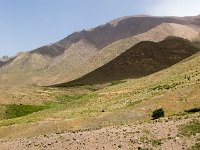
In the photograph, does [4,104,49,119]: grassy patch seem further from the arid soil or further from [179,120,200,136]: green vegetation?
[179,120,200,136]: green vegetation

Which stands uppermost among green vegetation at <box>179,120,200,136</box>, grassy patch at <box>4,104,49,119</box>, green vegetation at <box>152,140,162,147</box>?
green vegetation at <box>179,120,200,136</box>

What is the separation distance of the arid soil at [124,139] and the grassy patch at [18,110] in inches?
1859

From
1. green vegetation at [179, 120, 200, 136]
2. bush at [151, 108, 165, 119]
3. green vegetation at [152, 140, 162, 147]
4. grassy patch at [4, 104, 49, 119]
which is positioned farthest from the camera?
grassy patch at [4, 104, 49, 119]

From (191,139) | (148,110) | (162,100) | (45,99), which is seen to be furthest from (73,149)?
(45,99)

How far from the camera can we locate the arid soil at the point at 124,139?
35.6 meters

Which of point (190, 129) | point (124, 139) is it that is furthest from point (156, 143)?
point (190, 129)

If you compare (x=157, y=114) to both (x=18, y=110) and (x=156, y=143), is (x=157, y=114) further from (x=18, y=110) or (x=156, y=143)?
(x=18, y=110)

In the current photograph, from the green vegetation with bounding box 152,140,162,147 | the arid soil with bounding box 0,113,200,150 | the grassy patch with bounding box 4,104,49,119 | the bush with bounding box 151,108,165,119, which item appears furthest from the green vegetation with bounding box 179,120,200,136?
the grassy patch with bounding box 4,104,49,119

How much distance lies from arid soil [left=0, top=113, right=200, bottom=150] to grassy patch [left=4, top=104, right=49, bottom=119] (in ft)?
155

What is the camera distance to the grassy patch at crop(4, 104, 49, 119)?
88.0m

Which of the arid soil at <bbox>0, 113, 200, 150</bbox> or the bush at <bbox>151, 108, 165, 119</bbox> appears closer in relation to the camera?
the arid soil at <bbox>0, 113, 200, 150</bbox>

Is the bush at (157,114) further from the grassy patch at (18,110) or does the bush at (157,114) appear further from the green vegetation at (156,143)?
the grassy patch at (18,110)

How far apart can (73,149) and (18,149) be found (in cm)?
513

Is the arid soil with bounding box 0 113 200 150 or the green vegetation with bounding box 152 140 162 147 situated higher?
the arid soil with bounding box 0 113 200 150
